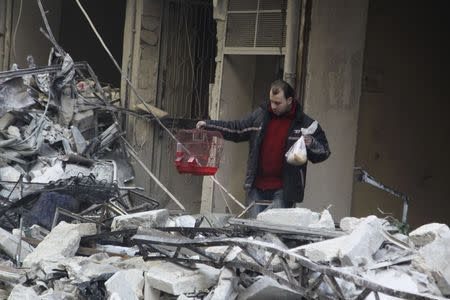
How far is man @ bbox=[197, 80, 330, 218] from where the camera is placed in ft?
27.1

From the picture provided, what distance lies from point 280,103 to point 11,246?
8.35 ft

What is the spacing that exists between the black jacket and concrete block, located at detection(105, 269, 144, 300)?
2.16 meters

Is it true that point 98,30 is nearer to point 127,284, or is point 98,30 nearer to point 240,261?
point 127,284

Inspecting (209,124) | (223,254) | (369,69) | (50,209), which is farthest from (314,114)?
(223,254)

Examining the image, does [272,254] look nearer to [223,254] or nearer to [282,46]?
[223,254]

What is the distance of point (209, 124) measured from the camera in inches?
333

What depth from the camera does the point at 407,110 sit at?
10.2 m

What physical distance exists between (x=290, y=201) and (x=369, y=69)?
2.21m

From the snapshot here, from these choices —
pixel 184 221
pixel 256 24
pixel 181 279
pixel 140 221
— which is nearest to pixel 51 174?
pixel 256 24

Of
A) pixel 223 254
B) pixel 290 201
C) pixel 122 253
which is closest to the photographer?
pixel 223 254

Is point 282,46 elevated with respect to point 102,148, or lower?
elevated

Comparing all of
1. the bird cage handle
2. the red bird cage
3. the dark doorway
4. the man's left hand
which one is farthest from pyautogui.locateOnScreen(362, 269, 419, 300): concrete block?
the dark doorway

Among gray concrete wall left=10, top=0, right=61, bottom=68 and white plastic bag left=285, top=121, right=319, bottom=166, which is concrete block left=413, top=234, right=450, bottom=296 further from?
gray concrete wall left=10, top=0, right=61, bottom=68

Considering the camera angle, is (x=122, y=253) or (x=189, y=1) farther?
(x=189, y=1)
